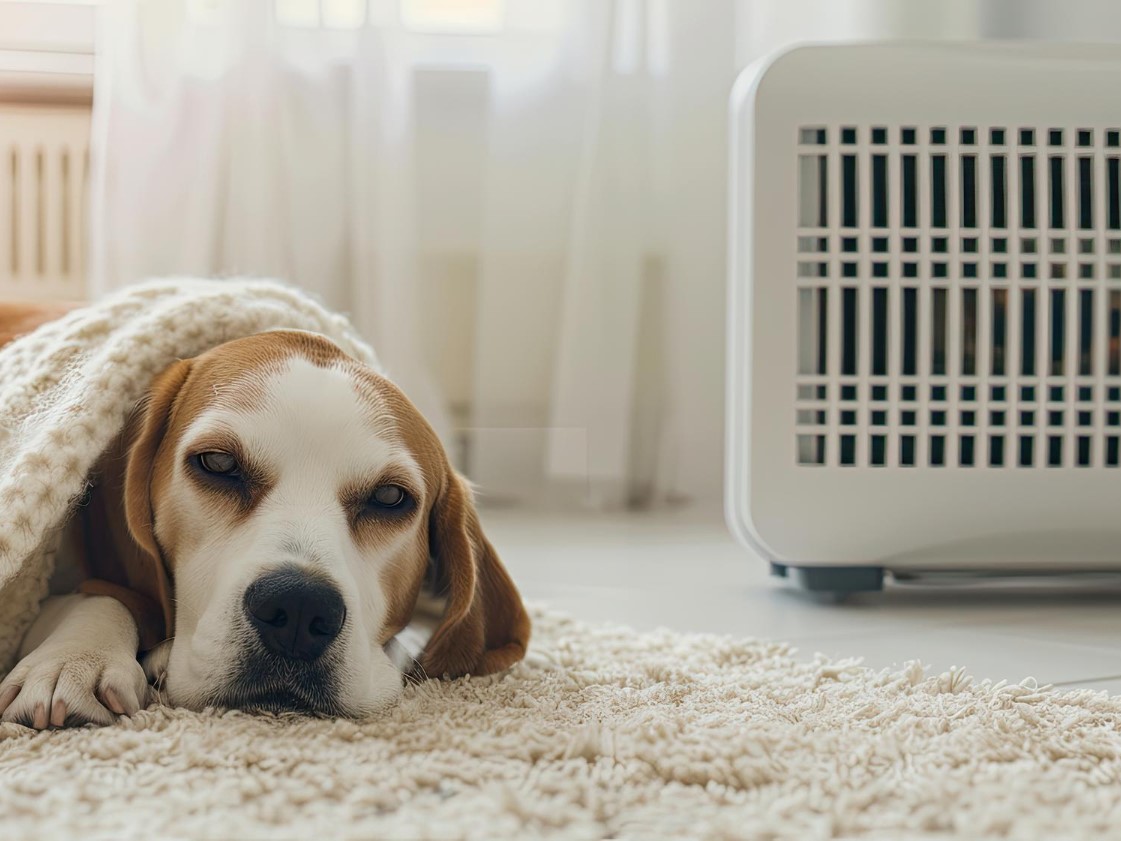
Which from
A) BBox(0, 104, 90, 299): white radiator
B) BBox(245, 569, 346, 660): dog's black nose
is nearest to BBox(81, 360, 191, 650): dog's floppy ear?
BBox(245, 569, 346, 660): dog's black nose

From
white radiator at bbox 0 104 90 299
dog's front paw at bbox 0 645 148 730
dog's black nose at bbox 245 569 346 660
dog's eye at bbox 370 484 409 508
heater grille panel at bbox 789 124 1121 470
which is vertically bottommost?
dog's front paw at bbox 0 645 148 730

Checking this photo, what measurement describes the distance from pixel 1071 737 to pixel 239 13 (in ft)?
6.38

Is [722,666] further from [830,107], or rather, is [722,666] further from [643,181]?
[643,181]

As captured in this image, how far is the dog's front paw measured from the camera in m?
0.78

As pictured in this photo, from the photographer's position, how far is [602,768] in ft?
2.33

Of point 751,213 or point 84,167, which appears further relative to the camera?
point 84,167

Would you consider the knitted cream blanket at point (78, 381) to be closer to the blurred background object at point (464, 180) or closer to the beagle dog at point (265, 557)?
the beagle dog at point (265, 557)

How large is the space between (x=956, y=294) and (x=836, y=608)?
1.35ft

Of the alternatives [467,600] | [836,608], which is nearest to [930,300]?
[836,608]

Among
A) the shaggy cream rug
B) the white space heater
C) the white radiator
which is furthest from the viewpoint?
the white radiator

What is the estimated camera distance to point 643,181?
2.33m

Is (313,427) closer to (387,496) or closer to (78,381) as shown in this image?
(387,496)

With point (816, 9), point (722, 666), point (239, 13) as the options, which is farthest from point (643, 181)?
point (722, 666)

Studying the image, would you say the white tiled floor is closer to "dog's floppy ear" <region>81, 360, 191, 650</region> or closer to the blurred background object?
the blurred background object
